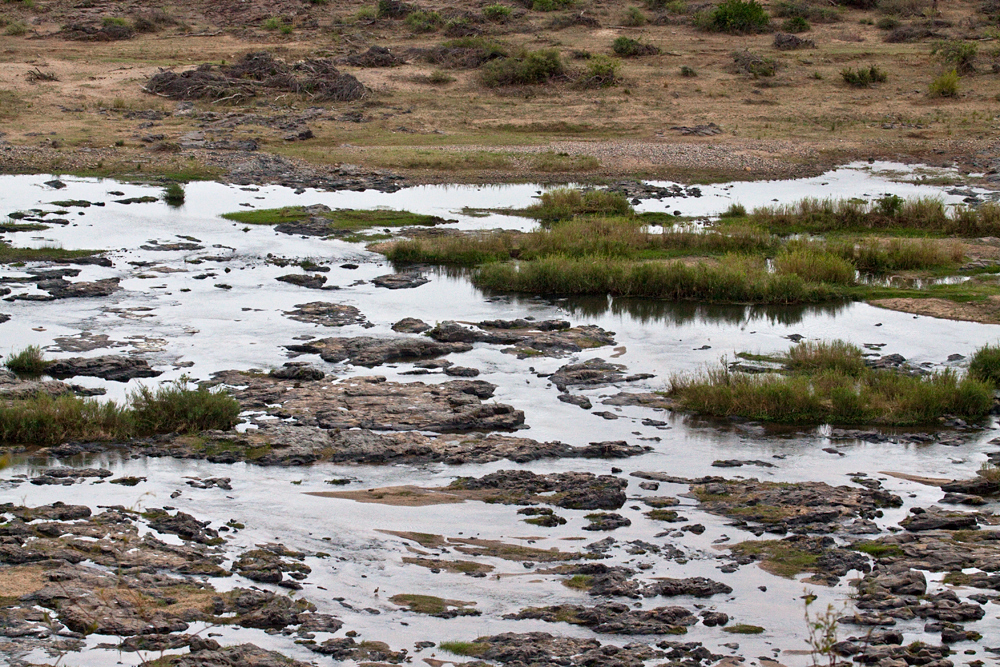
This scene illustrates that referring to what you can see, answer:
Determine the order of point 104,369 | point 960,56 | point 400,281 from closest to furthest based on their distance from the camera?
1. point 104,369
2. point 400,281
3. point 960,56

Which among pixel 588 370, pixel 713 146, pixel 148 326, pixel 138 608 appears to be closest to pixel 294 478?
pixel 138 608

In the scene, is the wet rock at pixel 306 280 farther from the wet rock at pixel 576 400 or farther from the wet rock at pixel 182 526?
the wet rock at pixel 182 526

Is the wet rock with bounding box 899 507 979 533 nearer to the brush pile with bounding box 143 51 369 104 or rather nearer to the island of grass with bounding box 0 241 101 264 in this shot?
the island of grass with bounding box 0 241 101 264

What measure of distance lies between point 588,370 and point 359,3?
114ft

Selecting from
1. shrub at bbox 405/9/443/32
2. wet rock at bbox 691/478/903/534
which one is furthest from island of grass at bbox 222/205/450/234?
shrub at bbox 405/9/443/32

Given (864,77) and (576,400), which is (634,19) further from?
(576,400)

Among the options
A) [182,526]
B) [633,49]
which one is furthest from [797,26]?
[182,526]

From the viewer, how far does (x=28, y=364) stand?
1462 cm

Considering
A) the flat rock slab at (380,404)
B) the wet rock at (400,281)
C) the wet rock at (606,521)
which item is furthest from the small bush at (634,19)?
the wet rock at (606,521)

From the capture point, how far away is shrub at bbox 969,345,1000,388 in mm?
14758

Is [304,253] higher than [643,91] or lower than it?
lower

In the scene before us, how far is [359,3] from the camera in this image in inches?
1823

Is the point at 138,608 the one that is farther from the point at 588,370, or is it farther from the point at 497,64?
the point at 497,64

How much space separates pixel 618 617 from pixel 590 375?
22.0 feet
